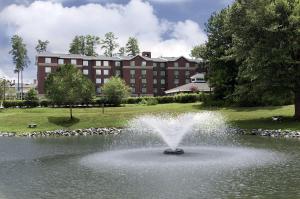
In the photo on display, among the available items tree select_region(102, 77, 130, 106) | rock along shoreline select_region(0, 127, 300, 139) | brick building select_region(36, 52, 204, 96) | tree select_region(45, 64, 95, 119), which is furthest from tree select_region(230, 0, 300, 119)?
brick building select_region(36, 52, 204, 96)

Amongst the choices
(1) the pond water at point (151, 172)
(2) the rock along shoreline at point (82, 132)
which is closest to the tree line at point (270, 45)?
(2) the rock along shoreline at point (82, 132)

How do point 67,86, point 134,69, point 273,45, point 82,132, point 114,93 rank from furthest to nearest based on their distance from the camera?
point 134,69
point 114,93
point 67,86
point 82,132
point 273,45

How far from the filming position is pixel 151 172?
2373 centimetres

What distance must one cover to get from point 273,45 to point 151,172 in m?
32.0

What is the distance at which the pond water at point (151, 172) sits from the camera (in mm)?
19055

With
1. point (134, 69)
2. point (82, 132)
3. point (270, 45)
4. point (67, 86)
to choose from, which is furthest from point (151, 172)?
point (134, 69)

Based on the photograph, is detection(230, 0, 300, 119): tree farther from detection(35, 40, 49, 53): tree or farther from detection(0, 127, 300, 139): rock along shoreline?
detection(35, 40, 49, 53): tree

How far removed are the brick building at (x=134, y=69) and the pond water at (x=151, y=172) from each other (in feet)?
320

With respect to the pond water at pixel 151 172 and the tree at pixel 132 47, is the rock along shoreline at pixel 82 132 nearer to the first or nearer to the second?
the pond water at pixel 151 172

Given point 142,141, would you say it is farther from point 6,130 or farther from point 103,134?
point 6,130

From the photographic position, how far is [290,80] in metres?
49.9

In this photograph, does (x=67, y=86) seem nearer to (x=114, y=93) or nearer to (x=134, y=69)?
(x=114, y=93)

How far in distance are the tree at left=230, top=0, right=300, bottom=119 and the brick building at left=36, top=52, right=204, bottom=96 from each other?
84.7 meters

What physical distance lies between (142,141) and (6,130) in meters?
22.7
